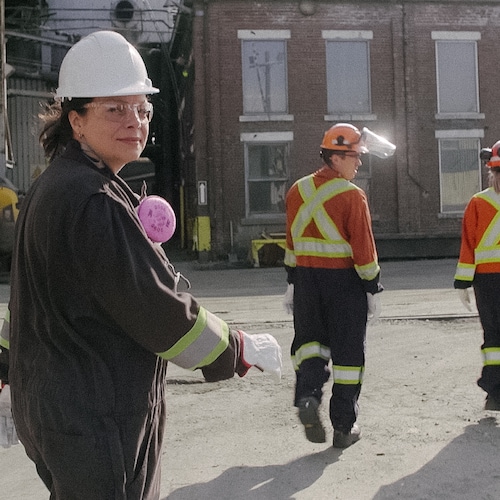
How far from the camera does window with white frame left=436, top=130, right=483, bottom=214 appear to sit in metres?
21.0

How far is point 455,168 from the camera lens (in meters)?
21.1

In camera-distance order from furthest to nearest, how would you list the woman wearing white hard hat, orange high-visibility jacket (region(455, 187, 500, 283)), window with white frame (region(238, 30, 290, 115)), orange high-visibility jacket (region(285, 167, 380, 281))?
window with white frame (region(238, 30, 290, 115)) < orange high-visibility jacket (region(455, 187, 500, 283)) < orange high-visibility jacket (region(285, 167, 380, 281)) < the woman wearing white hard hat

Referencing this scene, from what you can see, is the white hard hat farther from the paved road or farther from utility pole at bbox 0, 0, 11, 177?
utility pole at bbox 0, 0, 11, 177

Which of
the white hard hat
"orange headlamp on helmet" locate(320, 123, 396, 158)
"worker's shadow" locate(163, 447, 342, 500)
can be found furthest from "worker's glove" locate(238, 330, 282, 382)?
"orange headlamp on helmet" locate(320, 123, 396, 158)

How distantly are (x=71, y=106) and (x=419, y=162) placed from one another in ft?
64.0

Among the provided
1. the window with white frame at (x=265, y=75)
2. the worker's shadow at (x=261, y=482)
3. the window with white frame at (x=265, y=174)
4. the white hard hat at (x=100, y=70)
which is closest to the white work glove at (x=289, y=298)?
the worker's shadow at (x=261, y=482)

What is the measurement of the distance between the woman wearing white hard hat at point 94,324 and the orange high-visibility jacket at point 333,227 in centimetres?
245

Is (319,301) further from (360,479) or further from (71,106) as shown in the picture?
(71,106)

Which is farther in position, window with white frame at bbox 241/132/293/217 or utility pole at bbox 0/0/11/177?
window with white frame at bbox 241/132/293/217

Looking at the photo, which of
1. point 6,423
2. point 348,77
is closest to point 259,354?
point 6,423

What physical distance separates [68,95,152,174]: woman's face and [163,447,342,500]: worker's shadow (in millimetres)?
2168

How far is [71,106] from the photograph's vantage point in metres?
2.21

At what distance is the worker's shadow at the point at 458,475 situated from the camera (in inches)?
146

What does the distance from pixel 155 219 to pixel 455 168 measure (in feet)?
65.9
